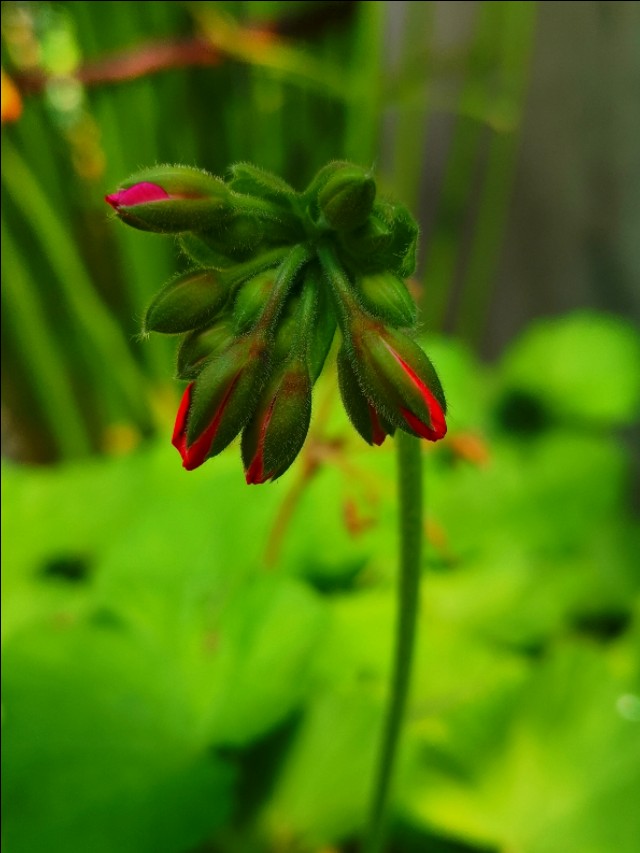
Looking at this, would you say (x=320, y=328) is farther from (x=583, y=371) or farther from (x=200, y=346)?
(x=583, y=371)

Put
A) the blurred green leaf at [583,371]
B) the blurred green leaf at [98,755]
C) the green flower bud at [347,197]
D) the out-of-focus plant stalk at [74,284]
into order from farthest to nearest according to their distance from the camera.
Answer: the blurred green leaf at [583,371]
the out-of-focus plant stalk at [74,284]
the blurred green leaf at [98,755]
the green flower bud at [347,197]

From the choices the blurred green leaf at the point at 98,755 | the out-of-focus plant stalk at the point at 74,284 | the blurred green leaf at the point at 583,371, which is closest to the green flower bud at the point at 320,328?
the blurred green leaf at the point at 98,755

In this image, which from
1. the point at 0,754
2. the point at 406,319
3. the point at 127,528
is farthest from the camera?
the point at 127,528

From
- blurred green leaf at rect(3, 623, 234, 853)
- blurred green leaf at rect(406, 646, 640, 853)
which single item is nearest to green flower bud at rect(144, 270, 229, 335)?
blurred green leaf at rect(3, 623, 234, 853)

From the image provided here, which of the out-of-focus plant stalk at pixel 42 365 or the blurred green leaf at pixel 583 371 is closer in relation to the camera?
the out-of-focus plant stalk at pixel 42 365

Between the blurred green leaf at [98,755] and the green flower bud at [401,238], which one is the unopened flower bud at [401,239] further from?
the blurred green leaf at [98,755]

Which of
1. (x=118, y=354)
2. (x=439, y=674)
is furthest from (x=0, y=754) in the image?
(x=118, y=354)

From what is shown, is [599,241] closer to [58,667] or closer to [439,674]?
[439,674]

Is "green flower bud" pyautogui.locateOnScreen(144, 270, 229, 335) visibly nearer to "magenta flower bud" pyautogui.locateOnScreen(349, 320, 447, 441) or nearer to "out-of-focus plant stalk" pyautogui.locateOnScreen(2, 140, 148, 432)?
"magenta flower bud" pyautogui.locateOnScreen(349, 320, 447, 441)

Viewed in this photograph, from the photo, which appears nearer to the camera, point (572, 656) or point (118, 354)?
point (572, 656)
